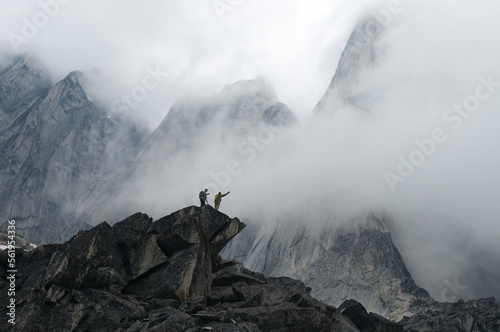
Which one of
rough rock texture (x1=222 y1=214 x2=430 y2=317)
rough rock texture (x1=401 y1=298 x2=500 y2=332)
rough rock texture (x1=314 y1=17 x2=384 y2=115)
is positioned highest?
rough rock texture (x1=314 y1=17 x2=384 y2=115)

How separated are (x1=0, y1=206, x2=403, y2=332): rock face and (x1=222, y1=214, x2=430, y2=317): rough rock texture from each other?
84.0m

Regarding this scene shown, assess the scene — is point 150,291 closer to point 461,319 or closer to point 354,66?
point 461,319

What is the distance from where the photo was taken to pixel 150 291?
23703mm

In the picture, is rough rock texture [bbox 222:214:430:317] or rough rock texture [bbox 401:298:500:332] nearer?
rough rock texture [bbox 401:298:500:332]

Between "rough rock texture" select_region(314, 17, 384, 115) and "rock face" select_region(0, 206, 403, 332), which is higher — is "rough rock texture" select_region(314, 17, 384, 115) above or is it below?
above

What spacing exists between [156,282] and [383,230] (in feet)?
398

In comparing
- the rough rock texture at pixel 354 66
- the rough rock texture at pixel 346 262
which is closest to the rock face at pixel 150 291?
the rough rock texture at pixel 346 262

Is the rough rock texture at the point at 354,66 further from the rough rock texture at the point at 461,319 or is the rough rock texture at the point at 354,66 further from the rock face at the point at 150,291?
the rock face at the point at 150,291

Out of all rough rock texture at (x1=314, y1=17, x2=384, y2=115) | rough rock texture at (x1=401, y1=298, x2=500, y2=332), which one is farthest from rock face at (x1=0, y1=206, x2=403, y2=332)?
rough rock texture at (x1=314, y1=17, x2=384, y2=115)

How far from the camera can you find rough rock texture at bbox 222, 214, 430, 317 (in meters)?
109

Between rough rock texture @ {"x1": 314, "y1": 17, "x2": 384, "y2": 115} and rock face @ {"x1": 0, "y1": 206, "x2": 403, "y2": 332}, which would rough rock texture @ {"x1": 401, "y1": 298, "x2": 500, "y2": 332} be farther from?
rough rock texture @ {"x1": 314, "y1": 17, "x2": 384, "y2": 115}

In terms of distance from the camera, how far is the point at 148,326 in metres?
18.7

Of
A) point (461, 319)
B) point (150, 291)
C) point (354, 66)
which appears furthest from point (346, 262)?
point (150, 291)

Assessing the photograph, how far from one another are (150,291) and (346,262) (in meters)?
109
